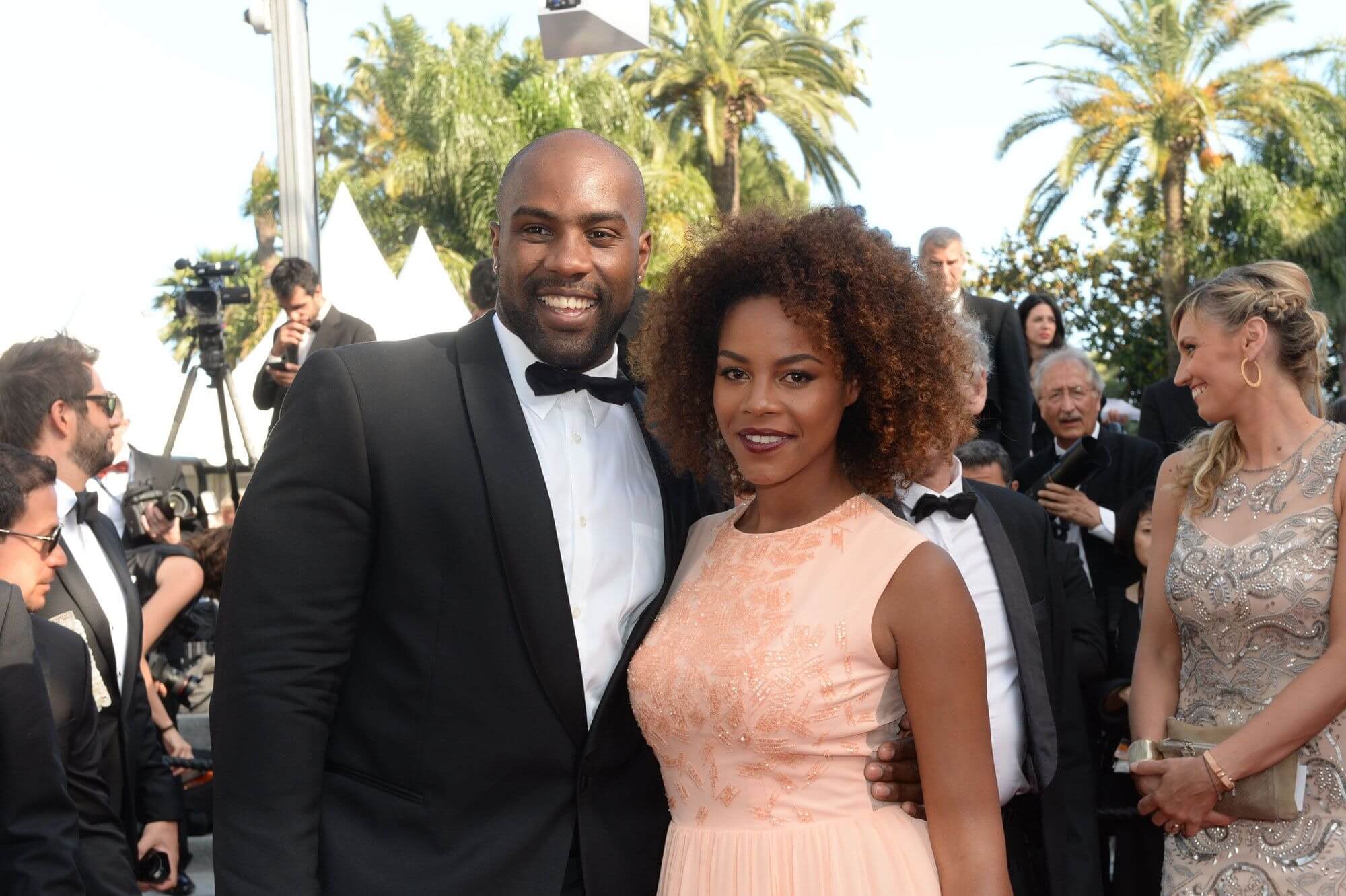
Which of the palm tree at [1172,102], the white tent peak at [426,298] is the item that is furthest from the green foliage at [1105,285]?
the white tent peak at [426,298]

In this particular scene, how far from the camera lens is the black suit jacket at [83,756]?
3867mm

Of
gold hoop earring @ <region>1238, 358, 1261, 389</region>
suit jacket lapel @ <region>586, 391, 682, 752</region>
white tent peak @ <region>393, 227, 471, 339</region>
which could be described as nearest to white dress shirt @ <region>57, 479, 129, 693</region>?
suit jacket lapel @ <region>586, 391, 682, 752</region>

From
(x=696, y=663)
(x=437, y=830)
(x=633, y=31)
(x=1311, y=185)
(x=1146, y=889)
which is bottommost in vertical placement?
(x=1146, y=889)

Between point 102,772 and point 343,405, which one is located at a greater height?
point 343,405

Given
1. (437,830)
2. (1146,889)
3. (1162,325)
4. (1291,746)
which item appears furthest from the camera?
(1162,325)

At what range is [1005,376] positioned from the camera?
6.62 metres

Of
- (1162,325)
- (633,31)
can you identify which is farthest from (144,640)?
(1162,325)

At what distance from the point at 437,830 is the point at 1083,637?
313 centimetres

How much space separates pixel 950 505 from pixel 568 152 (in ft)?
5.67

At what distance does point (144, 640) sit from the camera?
613 centimetres

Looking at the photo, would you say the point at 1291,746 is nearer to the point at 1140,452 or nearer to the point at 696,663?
the point at 696,663

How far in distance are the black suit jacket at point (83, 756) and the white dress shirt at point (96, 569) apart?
0.67m

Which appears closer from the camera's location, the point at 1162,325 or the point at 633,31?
the point at 633,31

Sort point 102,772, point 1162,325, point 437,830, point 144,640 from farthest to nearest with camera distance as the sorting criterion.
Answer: point 1162,325 → point 144,640 → point 102,772 → point 437,830
